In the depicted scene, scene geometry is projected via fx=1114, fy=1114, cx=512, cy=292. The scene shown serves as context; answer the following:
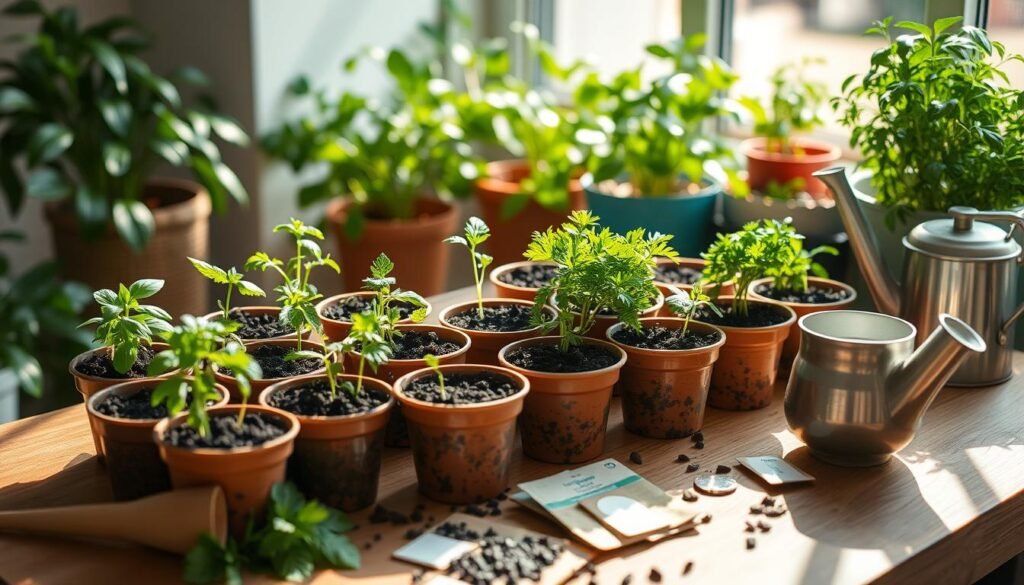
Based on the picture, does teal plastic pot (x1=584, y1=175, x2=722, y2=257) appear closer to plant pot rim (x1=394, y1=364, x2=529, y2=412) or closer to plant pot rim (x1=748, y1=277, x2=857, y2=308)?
plant pot rim (x1=748, y1=277, x2=857, y2=308)

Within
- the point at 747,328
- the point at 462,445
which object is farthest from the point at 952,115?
the point at 462,445

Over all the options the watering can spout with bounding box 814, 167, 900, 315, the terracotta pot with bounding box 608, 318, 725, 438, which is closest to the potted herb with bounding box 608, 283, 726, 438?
the terracotta pot with bounding box 608, 318, 725, 438

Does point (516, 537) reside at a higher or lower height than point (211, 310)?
higher

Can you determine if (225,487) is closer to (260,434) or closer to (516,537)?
(260,434)

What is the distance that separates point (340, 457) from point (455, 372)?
21cm

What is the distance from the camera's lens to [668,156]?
244 centimetres

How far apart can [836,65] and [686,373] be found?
1.65 meters

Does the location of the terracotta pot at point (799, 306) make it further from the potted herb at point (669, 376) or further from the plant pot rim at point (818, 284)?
the potted herb at point (669, 376)

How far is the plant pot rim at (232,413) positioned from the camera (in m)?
1.19

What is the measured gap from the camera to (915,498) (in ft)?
4.55

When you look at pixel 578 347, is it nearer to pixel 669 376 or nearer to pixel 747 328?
pixel 669 376

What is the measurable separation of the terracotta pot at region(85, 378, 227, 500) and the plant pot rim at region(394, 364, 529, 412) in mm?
215

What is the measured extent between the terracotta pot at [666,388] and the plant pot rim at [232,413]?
488 mm

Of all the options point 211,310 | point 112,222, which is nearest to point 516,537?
point 112,222
